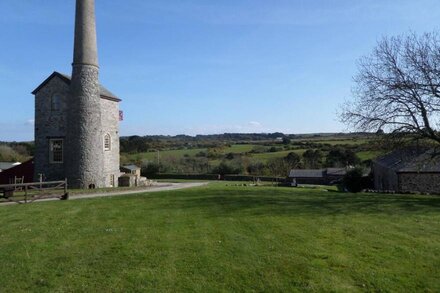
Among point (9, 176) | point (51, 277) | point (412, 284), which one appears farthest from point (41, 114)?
point (412, 284)

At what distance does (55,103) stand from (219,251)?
29922 mm

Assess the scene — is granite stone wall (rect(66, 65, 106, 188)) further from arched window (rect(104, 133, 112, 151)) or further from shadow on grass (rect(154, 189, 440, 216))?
shadow on grass (rect(154, 189, 440, 216))

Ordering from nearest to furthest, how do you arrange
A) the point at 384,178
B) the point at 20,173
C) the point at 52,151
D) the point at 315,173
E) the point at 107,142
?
the point at 52,151 → the point at 20,173 → the point at 107,142 → the point at 384,178 → the point at 315,173

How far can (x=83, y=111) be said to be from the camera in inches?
1155

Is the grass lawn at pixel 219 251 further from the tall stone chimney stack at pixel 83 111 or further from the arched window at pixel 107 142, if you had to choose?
the arched window at pixel 107 142

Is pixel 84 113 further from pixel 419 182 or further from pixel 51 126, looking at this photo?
pixel 419 182

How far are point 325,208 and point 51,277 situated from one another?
11087 millimetres

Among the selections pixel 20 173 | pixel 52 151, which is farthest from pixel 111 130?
pixel 20 173

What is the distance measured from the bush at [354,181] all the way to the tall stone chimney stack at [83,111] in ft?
91.0

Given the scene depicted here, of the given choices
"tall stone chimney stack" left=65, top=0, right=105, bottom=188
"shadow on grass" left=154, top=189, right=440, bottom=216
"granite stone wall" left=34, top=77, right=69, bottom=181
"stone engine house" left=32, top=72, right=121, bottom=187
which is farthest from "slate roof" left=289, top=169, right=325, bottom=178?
"shadow on grass" left=154, top=189, right=440, bottom=216

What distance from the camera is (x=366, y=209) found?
1598 cm

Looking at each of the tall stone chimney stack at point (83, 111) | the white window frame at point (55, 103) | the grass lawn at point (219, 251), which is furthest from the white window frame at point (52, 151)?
the grass lawn at point (219, 251)

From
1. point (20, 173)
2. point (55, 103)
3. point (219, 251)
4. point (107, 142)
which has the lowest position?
point (219, 251)

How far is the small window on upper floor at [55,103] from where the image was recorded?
3478 cm
